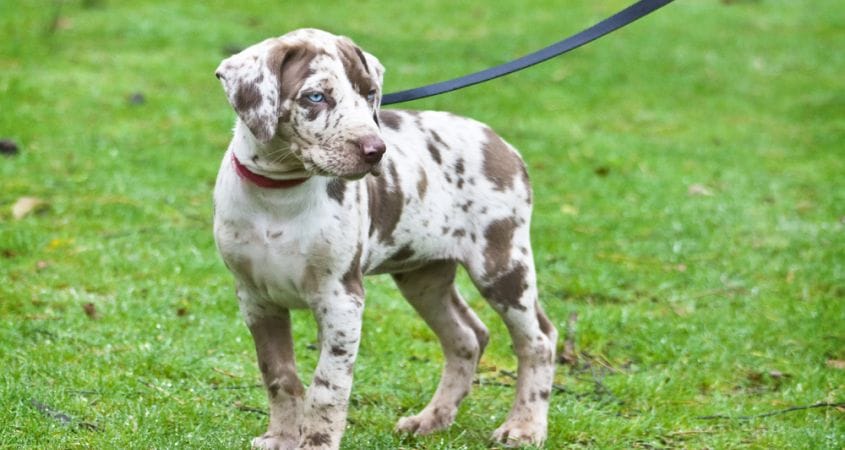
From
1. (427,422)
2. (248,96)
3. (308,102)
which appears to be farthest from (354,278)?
(427,422)

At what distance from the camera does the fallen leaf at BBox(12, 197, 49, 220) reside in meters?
8.91

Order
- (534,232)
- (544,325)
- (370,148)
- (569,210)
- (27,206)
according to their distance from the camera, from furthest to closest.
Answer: (569,210)
(534,232)
(27,206)
(544,325)
(370,148)

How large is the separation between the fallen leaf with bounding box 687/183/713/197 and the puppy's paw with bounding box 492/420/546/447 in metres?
5.58

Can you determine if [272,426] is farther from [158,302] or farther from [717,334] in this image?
[717,334]

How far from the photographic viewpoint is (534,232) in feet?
30.8

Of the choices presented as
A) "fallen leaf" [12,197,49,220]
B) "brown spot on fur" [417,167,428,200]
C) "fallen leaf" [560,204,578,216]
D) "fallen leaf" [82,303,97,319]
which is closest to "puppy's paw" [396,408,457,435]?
"brown spot on fur" [417,167,428,200]

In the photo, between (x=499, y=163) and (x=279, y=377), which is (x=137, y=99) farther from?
(x=279, y=377)

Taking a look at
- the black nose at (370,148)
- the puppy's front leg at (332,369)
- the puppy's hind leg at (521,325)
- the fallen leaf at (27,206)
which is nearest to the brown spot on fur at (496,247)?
the puppy's hind leg at (521,325)

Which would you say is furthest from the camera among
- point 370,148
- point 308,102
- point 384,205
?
point 384,205

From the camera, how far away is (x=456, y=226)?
17.5 feet

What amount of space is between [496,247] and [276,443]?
1.21 meters

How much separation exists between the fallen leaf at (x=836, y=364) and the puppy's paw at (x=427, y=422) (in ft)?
7.98

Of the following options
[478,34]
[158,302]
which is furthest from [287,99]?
[478,34]

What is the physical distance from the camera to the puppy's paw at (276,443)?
5.08 metres
